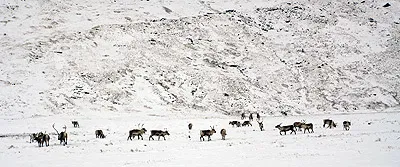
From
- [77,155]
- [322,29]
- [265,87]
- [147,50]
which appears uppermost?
[322,29]

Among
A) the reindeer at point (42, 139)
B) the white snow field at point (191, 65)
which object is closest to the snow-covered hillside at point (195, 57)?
the white snow field at point (191, 65)

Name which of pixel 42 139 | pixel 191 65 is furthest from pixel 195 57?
pixel 42 139

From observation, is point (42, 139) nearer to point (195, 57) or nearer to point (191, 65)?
point (191, 65)

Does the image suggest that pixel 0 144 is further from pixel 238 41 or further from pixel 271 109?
pixel 238 41

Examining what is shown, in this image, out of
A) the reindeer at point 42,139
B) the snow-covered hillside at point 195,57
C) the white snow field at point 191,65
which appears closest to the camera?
the reindeer at point 42,139

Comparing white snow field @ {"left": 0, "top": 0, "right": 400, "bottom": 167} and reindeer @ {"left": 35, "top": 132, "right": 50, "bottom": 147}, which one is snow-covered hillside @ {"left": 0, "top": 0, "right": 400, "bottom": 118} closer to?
white snow field @ {"left": 0, "top": 0, "right": 400, "bottom": 167}

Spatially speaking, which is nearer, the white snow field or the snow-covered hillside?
the white snow field

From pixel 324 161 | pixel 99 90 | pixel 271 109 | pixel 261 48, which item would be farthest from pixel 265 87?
pixel 324 161

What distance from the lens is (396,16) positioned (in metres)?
74.6

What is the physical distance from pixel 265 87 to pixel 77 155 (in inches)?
1506

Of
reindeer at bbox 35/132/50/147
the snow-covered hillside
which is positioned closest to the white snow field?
the snow-covered hillside

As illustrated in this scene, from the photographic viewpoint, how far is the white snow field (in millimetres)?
41875

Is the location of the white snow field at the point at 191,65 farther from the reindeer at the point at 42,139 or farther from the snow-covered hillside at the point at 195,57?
the reindeer at the point at 42,139

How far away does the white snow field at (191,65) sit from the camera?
41.9 m
